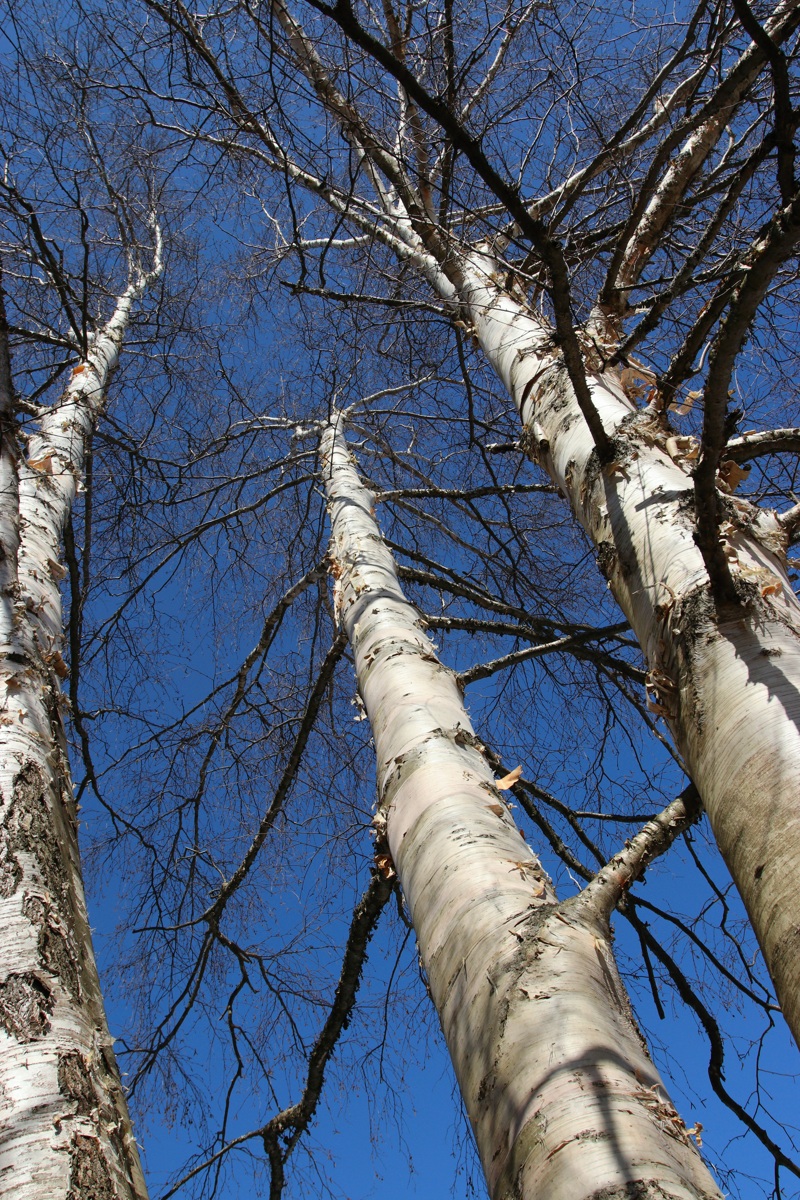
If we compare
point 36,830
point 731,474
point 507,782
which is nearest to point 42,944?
point 36,830

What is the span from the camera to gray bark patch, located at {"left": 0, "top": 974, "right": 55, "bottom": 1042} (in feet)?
4.35

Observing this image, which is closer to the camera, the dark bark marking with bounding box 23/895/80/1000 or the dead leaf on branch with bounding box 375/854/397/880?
the dark bark marking with bounding box 23/895/80/1000

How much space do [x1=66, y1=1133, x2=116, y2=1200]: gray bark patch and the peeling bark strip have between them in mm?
543

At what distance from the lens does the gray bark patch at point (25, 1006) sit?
1325mm

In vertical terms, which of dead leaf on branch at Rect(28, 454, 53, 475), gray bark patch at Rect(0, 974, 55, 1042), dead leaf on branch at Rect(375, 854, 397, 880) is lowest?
gray bark patch at Rect(0, 974, 55, 1042)

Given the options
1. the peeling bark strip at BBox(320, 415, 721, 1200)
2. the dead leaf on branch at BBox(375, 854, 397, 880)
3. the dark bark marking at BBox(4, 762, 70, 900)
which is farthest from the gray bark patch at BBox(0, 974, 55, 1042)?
the dead leaf on branch at BBox(375, 854, 397, 880)

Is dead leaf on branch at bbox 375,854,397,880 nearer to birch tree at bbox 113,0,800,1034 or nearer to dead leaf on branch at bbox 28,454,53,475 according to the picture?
birch tree at bbox 113,0,800,1034

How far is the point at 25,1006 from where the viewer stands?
137 centimetres

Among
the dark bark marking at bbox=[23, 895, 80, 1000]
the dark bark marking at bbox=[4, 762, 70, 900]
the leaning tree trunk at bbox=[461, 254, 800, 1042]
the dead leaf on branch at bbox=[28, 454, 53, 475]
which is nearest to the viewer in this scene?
the leaning tree trunk at bbox=[461, 254, 800, 1042]

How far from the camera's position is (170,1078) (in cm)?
334

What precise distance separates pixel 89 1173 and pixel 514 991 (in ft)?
2.20

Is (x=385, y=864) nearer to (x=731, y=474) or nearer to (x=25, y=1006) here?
(x=25, y=1006)

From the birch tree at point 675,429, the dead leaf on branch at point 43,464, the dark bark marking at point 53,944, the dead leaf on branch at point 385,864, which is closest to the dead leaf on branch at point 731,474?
the birch tree at point 675,429

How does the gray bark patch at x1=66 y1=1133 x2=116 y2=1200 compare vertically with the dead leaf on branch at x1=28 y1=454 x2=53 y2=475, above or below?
below
